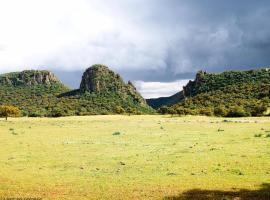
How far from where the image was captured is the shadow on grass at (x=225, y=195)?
21.1 meters

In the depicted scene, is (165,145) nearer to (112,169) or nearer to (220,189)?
(112,169)

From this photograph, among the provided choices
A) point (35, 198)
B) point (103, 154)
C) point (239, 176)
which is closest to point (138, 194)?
point (35, 198)

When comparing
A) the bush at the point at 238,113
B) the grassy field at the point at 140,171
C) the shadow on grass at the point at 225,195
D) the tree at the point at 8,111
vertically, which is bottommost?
the shadow on grass at the point at 225,195

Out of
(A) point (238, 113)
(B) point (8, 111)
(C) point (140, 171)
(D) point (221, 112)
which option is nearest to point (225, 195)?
(C) point (140, 171)

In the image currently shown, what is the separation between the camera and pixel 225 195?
70.7 ft

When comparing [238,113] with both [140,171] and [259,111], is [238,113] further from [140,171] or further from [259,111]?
[140,171]

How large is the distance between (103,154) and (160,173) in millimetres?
9882

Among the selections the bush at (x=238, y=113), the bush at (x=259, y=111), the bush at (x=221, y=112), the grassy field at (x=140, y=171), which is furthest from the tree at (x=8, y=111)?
the grassy field at (x=140, y=171)

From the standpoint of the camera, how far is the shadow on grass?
2106 centimetres

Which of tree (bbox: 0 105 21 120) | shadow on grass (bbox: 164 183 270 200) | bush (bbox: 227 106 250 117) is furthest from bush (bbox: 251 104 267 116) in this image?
shadow on grass (bbox: 164 183 270 200)

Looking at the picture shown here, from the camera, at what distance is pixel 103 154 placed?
120ft

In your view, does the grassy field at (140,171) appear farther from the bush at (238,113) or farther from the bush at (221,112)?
the bush at (221,112)

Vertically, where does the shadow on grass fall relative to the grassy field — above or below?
below

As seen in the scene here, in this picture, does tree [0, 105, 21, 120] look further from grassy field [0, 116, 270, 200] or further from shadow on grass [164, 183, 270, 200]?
shadow on grass [164, 183, 270, 200]
